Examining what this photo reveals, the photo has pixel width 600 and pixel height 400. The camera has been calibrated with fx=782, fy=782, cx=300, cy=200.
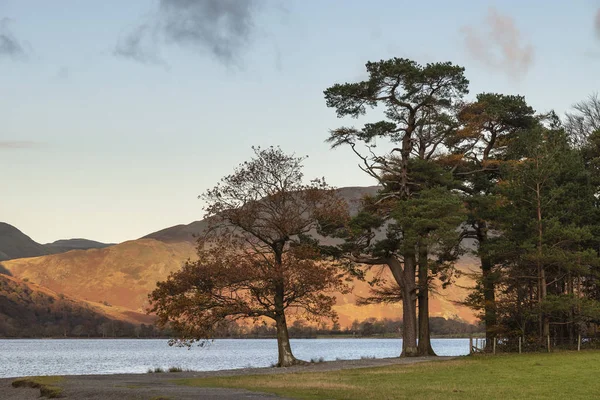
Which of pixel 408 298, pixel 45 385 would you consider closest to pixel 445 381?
pixel 45 385

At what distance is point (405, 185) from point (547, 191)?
10.4 meters

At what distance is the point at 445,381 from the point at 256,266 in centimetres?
1766

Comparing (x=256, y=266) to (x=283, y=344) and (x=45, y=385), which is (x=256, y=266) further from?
(x=45, y=385)

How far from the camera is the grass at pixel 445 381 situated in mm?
27625

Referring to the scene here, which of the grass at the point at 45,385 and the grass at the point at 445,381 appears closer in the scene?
the grass at the point at 45,385

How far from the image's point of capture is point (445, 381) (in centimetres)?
3375

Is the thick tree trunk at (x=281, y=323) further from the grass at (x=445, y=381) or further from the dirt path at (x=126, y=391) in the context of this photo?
the dirt path at (x=126, y=391)

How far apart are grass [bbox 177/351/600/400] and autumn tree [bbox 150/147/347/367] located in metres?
7.90

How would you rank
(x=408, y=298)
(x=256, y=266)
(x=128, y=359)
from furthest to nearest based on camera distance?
(x=128, y=359)
(x=408, y=298)
(x=256, y=266)

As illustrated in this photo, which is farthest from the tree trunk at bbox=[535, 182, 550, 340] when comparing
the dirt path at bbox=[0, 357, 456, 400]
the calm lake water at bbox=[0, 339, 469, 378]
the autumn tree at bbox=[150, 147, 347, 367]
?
the dirt path at bbox=[0, 357, 456, 400]

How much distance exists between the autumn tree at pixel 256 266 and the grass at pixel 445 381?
7899 mm

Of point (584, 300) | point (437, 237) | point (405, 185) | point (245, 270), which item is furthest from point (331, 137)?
point (584, 300)

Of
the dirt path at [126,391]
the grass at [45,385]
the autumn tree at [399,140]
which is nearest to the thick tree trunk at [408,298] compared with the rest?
the autumn tree at [399,140]

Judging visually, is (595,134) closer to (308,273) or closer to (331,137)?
(331,137)
